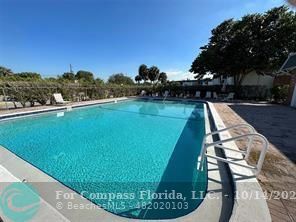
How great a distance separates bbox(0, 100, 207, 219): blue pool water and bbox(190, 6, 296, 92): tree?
13655 mm

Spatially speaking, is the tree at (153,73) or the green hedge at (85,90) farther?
the tree at (153,73)

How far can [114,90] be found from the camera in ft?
65.6

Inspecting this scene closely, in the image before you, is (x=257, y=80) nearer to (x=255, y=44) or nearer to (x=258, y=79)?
(x=258, y=79)

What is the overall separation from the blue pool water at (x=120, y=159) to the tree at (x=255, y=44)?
1366cm

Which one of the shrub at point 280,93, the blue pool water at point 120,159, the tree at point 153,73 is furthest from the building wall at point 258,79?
the tree at point 153,73

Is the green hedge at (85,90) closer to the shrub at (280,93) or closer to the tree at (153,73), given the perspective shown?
the shrub at (280,93)

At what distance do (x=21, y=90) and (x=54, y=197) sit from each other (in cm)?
1106

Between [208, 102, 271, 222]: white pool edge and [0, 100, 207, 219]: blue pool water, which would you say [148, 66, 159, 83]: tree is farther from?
[208, 102, 271, 222]: white pool edge

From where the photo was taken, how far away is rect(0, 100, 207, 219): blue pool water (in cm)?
293

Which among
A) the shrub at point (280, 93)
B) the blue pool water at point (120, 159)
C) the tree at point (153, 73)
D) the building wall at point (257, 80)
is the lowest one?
the blue pool water at point (120, 159)

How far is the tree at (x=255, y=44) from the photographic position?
1681 centimetres

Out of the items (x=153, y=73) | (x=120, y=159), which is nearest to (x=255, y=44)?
(x=120, y=159)

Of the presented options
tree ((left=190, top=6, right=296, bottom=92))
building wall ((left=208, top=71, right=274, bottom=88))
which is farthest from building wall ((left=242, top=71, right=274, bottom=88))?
tree ((left=190, top=6, right=296, bottom=92))

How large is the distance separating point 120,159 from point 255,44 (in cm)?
1889
